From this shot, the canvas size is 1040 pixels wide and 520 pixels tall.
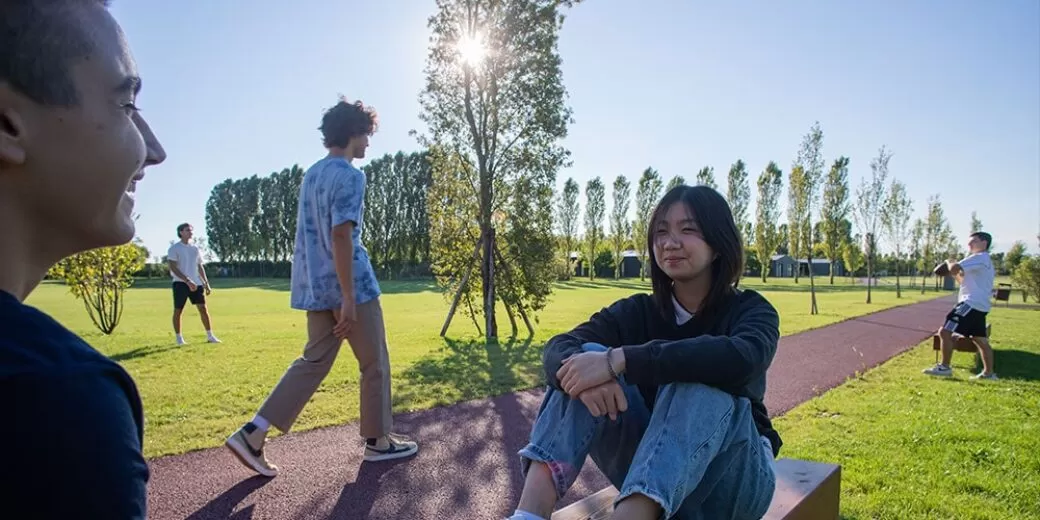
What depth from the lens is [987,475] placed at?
4.04m

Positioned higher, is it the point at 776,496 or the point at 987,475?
the point at 776,496

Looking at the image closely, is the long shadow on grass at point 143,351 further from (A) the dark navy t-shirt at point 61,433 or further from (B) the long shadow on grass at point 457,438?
(A) the dark navy t-shirt at point 61,433

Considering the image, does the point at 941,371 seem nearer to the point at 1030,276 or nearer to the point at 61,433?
the point at 61,433

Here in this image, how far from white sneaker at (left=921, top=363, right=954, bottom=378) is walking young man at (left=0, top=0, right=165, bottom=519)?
9.52 metres

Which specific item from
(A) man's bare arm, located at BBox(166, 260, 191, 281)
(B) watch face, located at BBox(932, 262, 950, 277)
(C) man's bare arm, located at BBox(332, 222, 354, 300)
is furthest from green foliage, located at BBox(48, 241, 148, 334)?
(B) watch face, located at BBox(932, 262, 950, 277)

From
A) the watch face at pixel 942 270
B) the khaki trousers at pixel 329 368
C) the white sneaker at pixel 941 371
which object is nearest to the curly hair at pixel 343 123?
the khaki trousers at pixel 329 368

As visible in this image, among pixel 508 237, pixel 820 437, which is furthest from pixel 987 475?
pixel 508 237

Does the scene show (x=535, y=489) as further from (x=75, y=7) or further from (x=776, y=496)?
(x=75, y=7)

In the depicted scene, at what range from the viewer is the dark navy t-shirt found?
634mm

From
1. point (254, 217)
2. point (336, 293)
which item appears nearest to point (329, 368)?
point (336, 293)

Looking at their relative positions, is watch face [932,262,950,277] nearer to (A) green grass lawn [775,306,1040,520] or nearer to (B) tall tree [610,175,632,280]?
(A) green grass lawn [775,306,1040,520]

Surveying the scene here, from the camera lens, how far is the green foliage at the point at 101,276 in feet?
38.6

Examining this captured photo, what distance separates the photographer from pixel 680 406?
1928 mm

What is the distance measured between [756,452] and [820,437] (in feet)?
11.2
